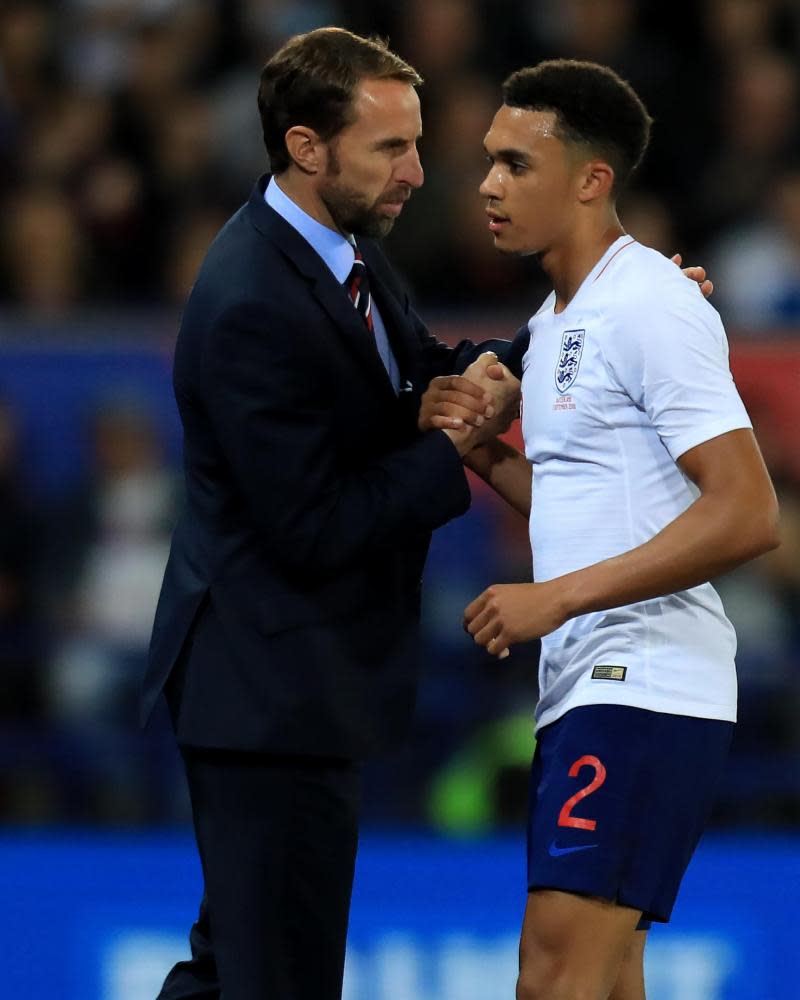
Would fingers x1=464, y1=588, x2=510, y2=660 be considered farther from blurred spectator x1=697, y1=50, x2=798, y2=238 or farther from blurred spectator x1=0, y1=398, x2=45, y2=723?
blurred spectator x1=697, y1=50, x2=798, y2=238

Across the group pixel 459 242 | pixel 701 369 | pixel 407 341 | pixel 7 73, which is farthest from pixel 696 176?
pixel 701 369

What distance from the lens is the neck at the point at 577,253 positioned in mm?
3129

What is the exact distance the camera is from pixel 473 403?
3.20 m

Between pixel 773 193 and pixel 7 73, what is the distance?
3000mm

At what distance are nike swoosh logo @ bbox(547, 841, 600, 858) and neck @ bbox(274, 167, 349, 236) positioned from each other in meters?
1.13

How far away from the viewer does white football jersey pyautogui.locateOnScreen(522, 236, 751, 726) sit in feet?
9.53

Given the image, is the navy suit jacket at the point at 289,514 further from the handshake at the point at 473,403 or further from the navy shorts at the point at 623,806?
the navy shorts at the point at 623,806

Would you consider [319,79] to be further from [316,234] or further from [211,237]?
[211,237]

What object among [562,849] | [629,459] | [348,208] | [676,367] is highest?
[348,208]

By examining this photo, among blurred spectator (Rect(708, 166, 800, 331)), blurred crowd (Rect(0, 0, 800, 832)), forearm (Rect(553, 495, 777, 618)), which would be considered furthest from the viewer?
blurred spectator (Rect(708, 166, 800, 331))

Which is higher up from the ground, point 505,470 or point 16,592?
point 16,592

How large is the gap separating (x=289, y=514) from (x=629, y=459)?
56 cm

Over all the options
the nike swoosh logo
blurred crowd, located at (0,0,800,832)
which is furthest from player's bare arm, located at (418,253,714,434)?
blurred crowd, located at (0,0,800,832)

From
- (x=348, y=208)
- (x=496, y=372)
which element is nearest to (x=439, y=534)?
(x=496, y=372)
